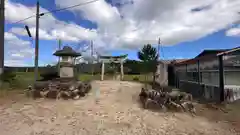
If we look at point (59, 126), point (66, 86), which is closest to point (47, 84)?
point (66, 86)

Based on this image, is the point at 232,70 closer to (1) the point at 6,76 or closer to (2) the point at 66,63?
(2) the point at 66,63

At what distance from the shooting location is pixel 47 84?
8.06m

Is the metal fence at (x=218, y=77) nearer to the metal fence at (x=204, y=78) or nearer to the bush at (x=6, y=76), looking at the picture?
the metal fence at (x=204, y=78)

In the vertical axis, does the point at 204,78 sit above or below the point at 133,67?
below

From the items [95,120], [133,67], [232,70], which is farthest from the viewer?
[133,67]

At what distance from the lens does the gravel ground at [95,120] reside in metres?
4.69

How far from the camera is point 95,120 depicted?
536 centimetres

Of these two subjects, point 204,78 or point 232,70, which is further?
point 204,78

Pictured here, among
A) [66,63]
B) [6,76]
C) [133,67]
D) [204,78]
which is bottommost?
[204,78]

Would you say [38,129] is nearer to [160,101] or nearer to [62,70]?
[160,101]

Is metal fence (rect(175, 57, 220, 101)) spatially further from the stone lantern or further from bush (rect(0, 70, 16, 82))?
bush (rect(0, 70, 16, 82))

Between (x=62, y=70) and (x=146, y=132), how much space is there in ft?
18.8

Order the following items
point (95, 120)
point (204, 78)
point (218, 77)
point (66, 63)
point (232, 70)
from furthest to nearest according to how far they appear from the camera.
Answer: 1. point (204, 78)
2. point (66, 63)
3. point (218, 77)
4. point (232, 70)
5. point (95, 120)

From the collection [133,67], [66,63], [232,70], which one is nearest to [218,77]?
[232,70]
